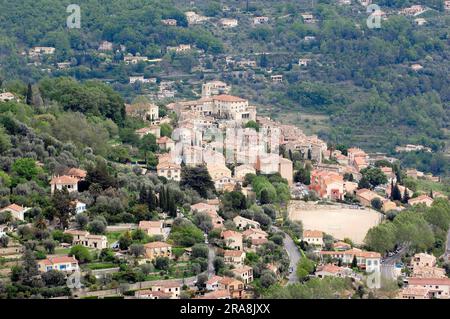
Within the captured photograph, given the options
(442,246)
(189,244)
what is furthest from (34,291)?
(442,246)

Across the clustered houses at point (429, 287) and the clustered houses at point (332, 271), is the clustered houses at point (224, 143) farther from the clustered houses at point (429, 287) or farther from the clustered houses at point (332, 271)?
the clustered houses at point (429, 287)

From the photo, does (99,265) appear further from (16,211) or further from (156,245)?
(16,211)

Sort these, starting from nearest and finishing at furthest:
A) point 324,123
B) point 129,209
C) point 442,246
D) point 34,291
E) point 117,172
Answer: point 34,291 < point 129,209 < point 442,246 < point 117,172 < point 324,123

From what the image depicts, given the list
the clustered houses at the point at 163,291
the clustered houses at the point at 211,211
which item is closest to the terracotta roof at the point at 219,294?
the clustered houses at the point at 163,291

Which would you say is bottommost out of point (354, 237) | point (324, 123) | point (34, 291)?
point (324, 123)

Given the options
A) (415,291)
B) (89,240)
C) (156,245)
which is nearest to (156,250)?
(156,245)
